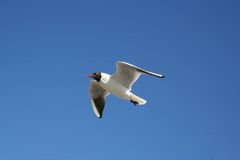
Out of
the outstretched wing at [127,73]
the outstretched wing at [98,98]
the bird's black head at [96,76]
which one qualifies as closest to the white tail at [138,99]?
the outstretched wing at [127,73]

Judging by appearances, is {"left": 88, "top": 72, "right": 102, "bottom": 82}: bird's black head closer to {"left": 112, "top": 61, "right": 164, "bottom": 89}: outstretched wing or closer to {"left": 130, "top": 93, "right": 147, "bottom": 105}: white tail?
{"left": 112, "top": 61, "right": 164, "bottom": 89}: outstretched wing

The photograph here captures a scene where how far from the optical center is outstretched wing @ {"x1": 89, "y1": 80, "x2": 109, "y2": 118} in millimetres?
21922

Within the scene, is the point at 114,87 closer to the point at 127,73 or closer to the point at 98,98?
the point at 127,73

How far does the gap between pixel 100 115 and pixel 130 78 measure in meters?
3.34

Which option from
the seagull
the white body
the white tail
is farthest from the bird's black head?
the white tail

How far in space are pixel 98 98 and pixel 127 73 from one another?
3136mm

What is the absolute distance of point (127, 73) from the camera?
1948cm

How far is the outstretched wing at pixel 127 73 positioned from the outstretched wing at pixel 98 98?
2.37 metres

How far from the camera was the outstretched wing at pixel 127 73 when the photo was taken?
1909 cm

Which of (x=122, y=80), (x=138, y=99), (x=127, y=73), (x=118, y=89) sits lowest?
(x=138, y=99)

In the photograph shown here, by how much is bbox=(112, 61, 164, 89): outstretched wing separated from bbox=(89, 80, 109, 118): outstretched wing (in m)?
2.37

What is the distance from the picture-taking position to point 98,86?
2173cm

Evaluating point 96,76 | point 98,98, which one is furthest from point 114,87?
point 98,98

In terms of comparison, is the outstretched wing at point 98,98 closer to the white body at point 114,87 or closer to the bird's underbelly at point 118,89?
the white body at point 114,87
